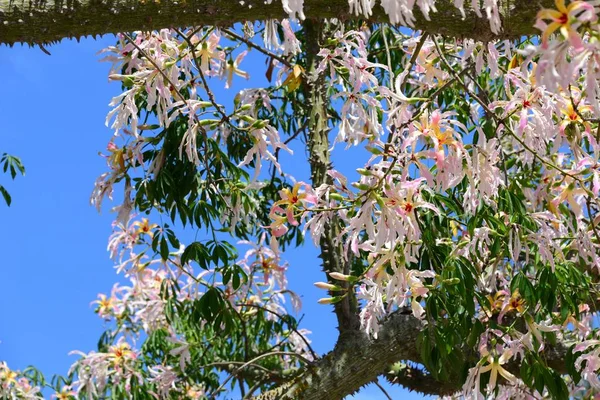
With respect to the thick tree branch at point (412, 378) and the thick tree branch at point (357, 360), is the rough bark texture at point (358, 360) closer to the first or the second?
the thick tree branch at point (357, 360)

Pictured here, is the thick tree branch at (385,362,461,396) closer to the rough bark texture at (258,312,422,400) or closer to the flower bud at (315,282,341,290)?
the rough bark texture at (258,312,422,400)

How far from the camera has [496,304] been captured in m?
2.73

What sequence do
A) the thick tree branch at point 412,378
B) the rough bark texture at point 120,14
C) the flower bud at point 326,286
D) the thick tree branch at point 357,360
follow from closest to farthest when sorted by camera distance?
the rough bark texture at point 120,14 → the flower bud at point 326,286 → the thick tree branch at point 357,360 → the thick tree branch at point 412,378

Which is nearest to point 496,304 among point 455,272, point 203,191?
point 455,272

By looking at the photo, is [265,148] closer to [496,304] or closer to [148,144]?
[148,144]

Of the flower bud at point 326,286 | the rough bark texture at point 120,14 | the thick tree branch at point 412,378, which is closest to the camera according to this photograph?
the rough bark texture at point 120,14

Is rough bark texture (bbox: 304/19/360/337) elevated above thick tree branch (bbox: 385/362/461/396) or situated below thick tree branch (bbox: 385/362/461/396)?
above

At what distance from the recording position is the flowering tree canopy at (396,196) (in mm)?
1952

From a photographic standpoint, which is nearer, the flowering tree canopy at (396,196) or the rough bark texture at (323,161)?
the flowering tree canopy at (396,196)

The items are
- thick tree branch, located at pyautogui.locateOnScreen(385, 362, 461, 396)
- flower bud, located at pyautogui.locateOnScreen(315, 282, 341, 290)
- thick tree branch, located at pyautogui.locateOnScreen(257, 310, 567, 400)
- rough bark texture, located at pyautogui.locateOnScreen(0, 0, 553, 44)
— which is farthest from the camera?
thick tree branch, located at pyautogui.locateOnScreen(385, 362, 461, 396)

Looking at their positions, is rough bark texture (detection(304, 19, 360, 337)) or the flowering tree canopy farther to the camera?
rough bark texture (detection(304, 19, 360, 337))

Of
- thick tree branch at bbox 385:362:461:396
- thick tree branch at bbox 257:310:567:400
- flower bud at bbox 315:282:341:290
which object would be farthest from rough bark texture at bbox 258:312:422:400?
flower bud at bbox 315:282:341:290

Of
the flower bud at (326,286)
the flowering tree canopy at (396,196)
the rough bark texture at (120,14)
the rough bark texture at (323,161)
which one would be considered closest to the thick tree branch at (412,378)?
the flowering tree canopy at (396,196)

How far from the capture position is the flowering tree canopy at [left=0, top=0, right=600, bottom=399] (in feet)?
6.40
